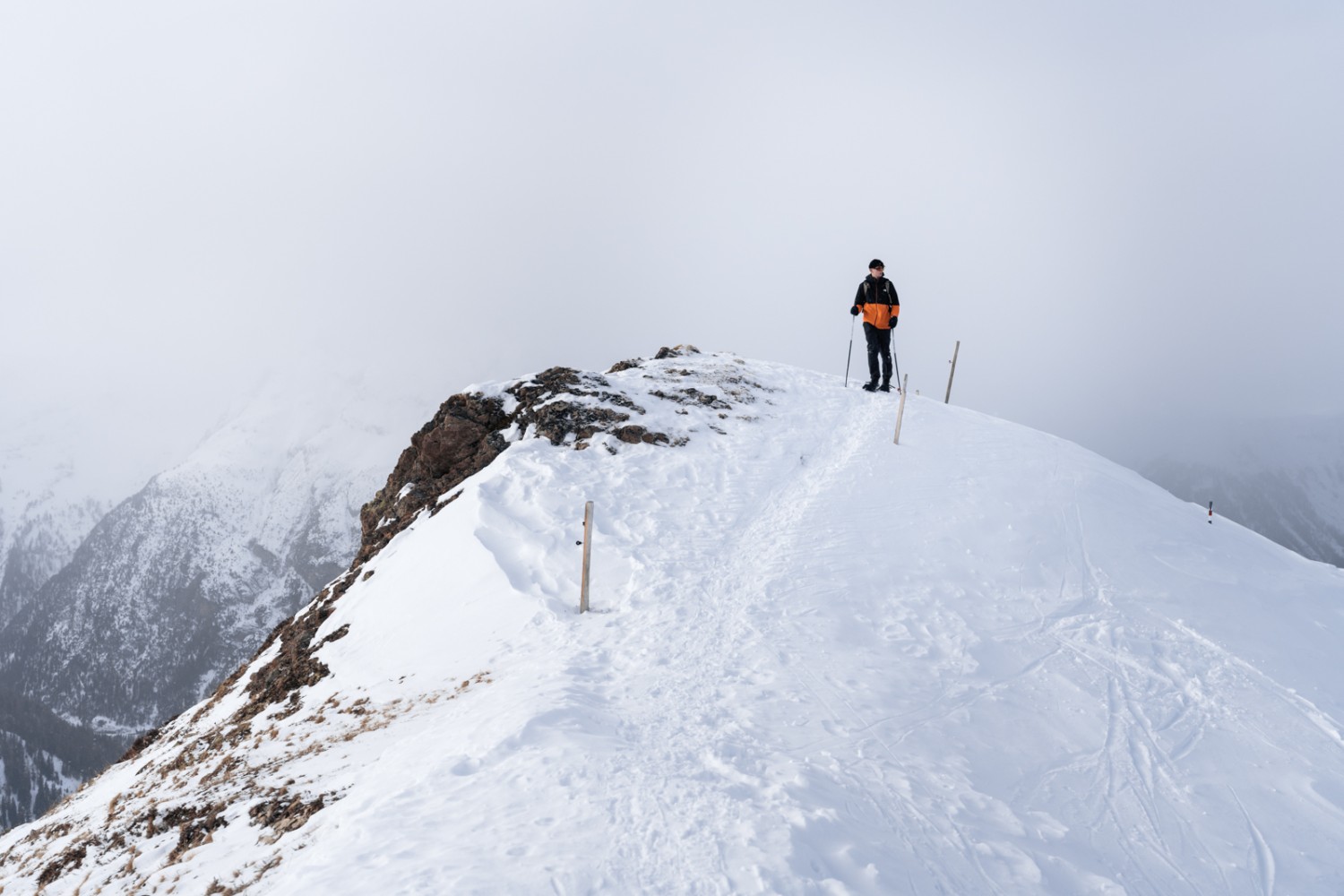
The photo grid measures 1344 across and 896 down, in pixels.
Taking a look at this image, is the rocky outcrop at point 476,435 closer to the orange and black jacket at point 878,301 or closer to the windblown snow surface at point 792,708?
the windblown snow surface at point 792,708

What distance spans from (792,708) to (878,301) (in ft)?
55.4

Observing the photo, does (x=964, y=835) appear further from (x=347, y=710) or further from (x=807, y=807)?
(x=347, y=710)

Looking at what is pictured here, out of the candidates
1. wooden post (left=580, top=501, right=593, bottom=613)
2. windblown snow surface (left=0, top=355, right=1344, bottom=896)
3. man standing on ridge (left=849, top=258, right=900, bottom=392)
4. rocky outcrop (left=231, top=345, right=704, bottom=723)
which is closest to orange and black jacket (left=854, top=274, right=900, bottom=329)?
man standing on ridge (left=849, top=258, right=900, bottom=392)

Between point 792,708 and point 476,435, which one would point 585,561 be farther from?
point 476,435

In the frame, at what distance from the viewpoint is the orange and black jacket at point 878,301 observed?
884 inches

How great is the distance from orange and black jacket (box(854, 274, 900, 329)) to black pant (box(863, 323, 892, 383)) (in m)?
0.42

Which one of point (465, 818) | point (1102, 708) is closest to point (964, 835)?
point (1102, 708)

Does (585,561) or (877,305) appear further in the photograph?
(877,305)

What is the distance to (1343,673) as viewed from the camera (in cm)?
1085

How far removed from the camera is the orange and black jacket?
884 inches

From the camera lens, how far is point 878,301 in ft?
73.8

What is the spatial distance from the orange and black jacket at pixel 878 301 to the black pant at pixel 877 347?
42cm

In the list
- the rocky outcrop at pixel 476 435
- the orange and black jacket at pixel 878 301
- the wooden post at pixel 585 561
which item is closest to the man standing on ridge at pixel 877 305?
the orange and black jacket at pixel 878 301

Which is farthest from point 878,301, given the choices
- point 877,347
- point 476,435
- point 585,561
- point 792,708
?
point 792,708
